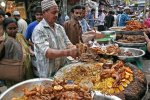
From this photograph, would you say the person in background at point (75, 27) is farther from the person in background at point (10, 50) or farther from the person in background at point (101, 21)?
the person in background at point (101, 21)

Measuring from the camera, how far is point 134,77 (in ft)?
9.55

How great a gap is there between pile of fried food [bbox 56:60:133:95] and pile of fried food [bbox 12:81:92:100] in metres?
0.34

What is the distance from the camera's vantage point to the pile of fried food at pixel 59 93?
211 cm

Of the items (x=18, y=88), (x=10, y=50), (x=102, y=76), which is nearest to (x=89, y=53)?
(x=102, y=76)

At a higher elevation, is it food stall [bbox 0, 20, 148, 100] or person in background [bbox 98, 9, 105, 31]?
food stall [bbox 0, 20, 148, 100]

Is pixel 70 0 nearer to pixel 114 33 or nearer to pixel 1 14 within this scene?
pixel 114 33

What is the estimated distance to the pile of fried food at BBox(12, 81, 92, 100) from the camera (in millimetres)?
2111

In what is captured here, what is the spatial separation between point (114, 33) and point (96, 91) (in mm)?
3607

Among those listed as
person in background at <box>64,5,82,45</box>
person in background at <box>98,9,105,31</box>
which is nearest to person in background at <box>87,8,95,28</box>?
person in background at <box>98,9,105,31</box>

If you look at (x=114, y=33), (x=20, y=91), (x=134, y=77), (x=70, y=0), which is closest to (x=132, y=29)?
(x=114, y=33)

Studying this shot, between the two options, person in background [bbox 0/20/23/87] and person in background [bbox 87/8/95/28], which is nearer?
person in background [bbox 0/20/23/87]

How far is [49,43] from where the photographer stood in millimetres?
3199

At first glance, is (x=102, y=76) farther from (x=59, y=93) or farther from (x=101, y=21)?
(x=101, y=21)

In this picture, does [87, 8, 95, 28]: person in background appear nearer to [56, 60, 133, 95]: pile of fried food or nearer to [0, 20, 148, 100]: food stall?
[0, 20, 148, 100]: food stall
